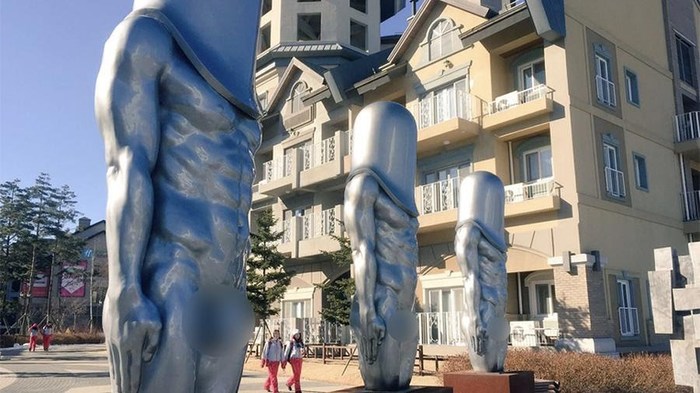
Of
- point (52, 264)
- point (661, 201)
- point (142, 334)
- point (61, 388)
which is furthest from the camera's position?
point (52, 264)

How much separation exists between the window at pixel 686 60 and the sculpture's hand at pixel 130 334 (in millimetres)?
28001

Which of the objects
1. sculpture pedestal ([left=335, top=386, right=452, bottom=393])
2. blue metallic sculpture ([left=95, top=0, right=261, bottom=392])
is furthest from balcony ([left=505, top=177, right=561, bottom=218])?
blue metallic sculpture ([left=95, top=0, right=261, bottom=392])

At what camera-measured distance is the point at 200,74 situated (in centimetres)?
335

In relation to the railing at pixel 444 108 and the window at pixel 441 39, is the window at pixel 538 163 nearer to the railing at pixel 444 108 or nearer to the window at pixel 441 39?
the railing at pixel 444 108

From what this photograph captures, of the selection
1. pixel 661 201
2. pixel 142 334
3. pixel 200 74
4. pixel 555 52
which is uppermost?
pixel 555 52

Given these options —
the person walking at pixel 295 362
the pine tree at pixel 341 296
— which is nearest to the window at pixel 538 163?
the pine tree at pixel 341 296

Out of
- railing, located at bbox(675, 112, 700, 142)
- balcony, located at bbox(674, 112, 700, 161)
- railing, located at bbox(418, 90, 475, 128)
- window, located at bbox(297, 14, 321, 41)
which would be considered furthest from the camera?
A: window, located at bbox(297, 14, 321, 41)

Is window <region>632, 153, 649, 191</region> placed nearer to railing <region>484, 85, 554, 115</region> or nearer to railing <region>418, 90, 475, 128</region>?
railing <region>484, 85, 554, 115</region>

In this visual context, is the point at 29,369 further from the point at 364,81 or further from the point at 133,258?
the point at 133,258

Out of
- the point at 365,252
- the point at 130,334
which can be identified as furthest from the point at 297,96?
the point at 130,334

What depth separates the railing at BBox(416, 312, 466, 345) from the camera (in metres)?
20.1

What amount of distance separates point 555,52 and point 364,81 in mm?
8274

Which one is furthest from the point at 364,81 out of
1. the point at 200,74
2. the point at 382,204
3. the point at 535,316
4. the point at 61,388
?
the point at 200,74

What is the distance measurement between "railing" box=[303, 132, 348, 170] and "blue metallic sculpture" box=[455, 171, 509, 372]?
17.4m
